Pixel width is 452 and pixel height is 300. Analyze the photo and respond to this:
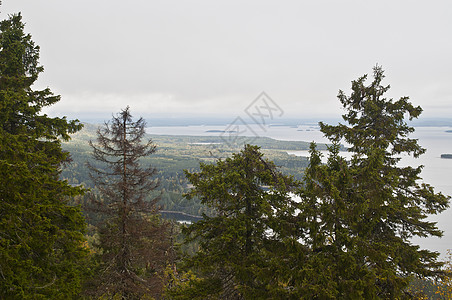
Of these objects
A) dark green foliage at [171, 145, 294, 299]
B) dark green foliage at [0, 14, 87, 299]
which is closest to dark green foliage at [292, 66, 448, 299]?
dark green foliage at [171, 145, 294, 299]

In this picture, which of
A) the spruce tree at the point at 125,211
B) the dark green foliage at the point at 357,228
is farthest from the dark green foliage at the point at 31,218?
the dark green foliage at the point at 357,228

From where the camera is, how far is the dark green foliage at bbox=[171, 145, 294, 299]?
24.7ft

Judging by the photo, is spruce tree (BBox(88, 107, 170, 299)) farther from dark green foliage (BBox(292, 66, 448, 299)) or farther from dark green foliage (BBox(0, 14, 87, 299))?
dark green foliage (BBox(292, 66, 448, 299))

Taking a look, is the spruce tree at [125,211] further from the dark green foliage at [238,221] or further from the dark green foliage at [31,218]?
the dark green foliage at [238,221]

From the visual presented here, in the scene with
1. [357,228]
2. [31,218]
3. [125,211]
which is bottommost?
[125,211]

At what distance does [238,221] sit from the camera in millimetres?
7664

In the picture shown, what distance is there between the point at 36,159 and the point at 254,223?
6.06 meters

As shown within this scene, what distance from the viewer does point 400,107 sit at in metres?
10.5

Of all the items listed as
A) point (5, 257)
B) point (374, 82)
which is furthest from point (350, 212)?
point (5, 257)

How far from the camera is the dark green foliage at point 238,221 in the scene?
753 cm

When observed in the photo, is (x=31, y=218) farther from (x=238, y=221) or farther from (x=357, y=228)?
(x=357, y=228)

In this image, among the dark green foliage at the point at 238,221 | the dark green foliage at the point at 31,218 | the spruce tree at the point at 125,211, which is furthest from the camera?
the spruce tree at the point at 125,211

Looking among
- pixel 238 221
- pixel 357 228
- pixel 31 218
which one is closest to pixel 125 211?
pixel 31 218

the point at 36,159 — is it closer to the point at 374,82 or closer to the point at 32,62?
the point at 32,62
